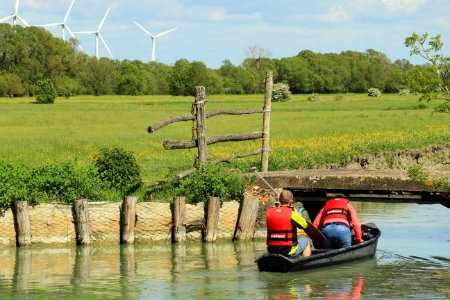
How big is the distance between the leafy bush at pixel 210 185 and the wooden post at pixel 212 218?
0.75 meters

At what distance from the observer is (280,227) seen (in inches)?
719

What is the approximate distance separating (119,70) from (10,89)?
56881 mm

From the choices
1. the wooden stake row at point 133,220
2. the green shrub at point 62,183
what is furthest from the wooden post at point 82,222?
the green shrub at point 62,183

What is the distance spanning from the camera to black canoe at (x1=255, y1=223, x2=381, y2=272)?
1827cm

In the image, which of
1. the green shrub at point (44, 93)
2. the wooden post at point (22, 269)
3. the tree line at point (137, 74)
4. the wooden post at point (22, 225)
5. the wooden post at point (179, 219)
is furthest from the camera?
the tree line at point (137, 74)

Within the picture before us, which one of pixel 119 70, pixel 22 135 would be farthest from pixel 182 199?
pixel 119 70

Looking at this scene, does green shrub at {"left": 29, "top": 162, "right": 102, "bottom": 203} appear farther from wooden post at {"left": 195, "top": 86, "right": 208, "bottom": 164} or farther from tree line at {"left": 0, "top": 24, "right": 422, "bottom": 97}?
tree line at {"left": 0, "top": 24, "right": 422, "bottom": 97}

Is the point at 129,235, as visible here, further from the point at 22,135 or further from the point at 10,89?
the point at 10,89

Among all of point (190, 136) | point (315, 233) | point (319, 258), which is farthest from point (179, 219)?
point (190, 136)

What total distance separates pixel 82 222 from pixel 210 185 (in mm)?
3298

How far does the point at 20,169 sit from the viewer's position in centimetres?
2325

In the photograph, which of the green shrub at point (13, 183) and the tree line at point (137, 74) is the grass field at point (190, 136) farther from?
the tree line at point (137, 74)

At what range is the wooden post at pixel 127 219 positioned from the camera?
2238 cm

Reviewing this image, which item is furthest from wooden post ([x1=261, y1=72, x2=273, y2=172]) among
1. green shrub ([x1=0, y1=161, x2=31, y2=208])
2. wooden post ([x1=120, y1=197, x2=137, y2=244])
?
green shrub ([x1=0, y1=161, x2=31, y2=208])
